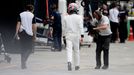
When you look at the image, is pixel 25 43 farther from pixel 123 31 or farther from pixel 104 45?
pixel 123 31

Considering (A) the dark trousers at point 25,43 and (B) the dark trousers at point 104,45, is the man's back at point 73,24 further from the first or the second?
(A) the dark trousers at point 25,43

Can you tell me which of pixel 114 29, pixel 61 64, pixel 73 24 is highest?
pixel 73 24

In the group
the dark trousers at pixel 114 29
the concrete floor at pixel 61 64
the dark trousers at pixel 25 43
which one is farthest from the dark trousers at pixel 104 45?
the dark trousers at pixel 114 29

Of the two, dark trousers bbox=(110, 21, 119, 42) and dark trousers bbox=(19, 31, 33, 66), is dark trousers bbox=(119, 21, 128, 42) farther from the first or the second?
dark trousers bbox=(19, 31, 33, 66)

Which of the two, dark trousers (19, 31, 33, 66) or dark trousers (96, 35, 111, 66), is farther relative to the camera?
dark trousers (96, 35, 111, 66)

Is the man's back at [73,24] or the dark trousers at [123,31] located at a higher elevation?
the man's back at [73,24]

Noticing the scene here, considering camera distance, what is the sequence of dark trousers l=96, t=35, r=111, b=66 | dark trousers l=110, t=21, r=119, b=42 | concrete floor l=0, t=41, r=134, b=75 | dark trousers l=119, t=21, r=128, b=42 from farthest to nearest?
1. dark trousers l=119, t=21, r=128, b=42
2. dark trousers l=110, t=21, r=119, b=42
3. dark trousers l=96, t=35, r=111, b=66
4. concrete floor l=0, t=41, r=134, b=75

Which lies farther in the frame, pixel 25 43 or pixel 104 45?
pixel 104 45

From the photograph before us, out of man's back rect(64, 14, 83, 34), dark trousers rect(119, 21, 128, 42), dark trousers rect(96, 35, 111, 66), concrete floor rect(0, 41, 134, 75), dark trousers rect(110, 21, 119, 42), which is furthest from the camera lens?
dark trousers rect(119, 21, 128, 42)

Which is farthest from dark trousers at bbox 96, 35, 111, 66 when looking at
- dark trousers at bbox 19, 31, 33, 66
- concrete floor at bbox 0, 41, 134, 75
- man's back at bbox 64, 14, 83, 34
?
dark trousers at bbox 19, 31, 33, 66

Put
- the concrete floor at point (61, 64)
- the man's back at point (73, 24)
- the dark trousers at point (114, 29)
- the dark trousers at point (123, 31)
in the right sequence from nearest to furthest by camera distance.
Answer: the concrete floor at point (61, 64) < the man's back at point (73, 24) < the dark trousers at point (114, 29) < the dark trousers at point (123, 31)

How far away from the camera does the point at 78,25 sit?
50.3 feet

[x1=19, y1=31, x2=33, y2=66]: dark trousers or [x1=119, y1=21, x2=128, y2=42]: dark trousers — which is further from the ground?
[x1=19, y1=31, x2=33, y2=66]: dark trousers

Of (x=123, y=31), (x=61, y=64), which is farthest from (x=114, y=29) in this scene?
(x=61, y=64)
